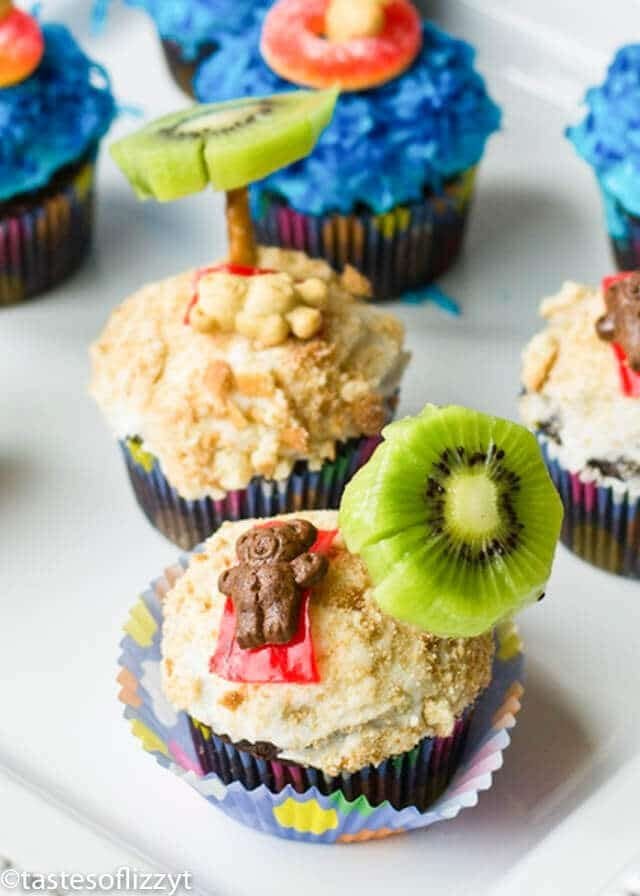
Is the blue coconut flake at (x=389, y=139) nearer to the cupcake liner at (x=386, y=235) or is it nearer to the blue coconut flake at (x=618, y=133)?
the cupcake liner at (x=386, y=235)

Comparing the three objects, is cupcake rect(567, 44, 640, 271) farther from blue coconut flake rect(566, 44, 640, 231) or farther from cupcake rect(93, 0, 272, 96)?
cupcake rect(93, 0, 272, 96)

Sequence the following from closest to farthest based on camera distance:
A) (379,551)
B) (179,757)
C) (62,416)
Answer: (379,551), (179,757), (62,416)

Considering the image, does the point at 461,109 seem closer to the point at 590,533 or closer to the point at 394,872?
the point at 590,533

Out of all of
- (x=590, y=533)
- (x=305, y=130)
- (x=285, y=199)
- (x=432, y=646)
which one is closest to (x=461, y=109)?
(x=285, y=199)

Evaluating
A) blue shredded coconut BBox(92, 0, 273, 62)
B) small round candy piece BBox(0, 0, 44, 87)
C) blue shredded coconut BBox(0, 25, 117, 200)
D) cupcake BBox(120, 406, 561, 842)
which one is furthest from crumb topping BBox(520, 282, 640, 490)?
blue shredded coconut BBox(92, 0, 273, 62)

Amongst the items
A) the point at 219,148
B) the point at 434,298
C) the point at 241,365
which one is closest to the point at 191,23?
the point at 434,298

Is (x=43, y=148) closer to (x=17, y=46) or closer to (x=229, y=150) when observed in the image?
(x=17, y=46)

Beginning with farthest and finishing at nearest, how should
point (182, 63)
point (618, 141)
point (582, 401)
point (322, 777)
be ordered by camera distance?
point (182, 63) < point (618, 141) < point (582, 401) < point (322, 777)
